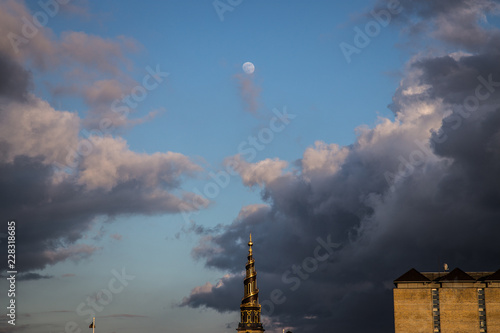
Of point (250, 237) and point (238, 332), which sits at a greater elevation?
point (250, 237)

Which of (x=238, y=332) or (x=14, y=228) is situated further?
(x=238, y=332)

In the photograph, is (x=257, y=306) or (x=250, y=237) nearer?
(x=257, y=306)

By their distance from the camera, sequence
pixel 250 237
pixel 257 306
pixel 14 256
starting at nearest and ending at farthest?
pixel 14 256 < pixel 257 306 < pixel 250 237

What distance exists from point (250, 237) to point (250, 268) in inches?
459

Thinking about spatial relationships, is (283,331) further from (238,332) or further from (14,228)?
(14,228)

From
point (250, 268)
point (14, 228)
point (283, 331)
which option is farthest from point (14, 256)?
point (283, 331)

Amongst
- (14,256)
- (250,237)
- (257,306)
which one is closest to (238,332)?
(257,306)

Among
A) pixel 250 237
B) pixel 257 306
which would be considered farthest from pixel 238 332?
pixel 250 237

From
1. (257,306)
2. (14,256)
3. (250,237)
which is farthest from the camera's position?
(250,237)

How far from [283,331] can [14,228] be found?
365ft

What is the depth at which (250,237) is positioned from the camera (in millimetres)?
175125

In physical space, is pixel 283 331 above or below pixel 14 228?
below

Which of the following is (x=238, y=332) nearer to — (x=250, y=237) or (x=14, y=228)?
(x=250, y=237)

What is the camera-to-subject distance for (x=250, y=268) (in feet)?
543
